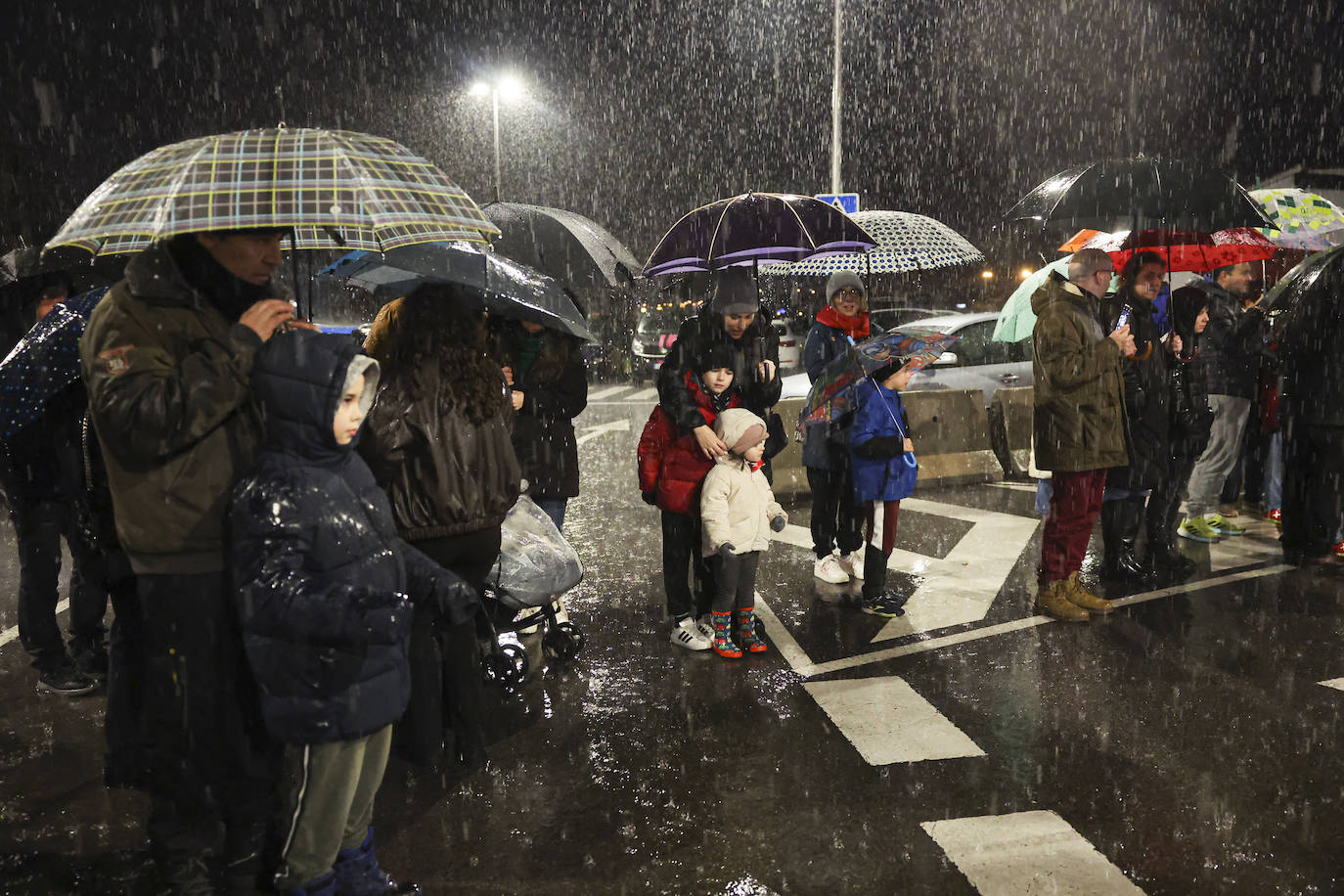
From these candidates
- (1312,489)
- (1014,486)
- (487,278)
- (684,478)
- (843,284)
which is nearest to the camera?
(487,278)

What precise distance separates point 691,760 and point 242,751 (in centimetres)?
181

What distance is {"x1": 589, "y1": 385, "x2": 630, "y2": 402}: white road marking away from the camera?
67.6ft

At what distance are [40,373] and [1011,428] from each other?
9324mm

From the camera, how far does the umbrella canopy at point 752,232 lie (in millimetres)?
5969

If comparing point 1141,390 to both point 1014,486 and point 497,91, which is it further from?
point 497,91

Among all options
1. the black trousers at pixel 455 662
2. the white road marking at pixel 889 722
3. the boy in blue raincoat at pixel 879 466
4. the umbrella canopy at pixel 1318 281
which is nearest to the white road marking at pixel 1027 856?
the white road marking at pixel 889 722

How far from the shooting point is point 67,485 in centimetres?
425

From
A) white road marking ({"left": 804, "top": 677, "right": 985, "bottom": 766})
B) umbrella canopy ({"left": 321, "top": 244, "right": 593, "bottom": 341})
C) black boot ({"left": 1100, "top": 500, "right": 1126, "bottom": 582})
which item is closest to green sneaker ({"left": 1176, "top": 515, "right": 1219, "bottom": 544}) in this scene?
black boot ({"left": 1100, "top": 500, "right": 1126, "bottom": 582})

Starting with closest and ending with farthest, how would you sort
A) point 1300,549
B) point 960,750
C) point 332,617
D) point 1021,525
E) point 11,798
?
point 332,617 → point 11,798 → point 960,750 → point 1300,549 → point 1021,525

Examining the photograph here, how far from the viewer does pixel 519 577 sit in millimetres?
4340

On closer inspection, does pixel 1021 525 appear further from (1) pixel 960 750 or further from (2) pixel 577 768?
(2) pixel 577 768

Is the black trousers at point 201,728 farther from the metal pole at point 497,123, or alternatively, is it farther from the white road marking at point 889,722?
the metal pole at point 497,123

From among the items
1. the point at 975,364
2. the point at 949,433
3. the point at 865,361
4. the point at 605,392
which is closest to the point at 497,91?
the point at 605,392

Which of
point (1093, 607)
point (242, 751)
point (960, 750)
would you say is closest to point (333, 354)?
point (242, 751)
